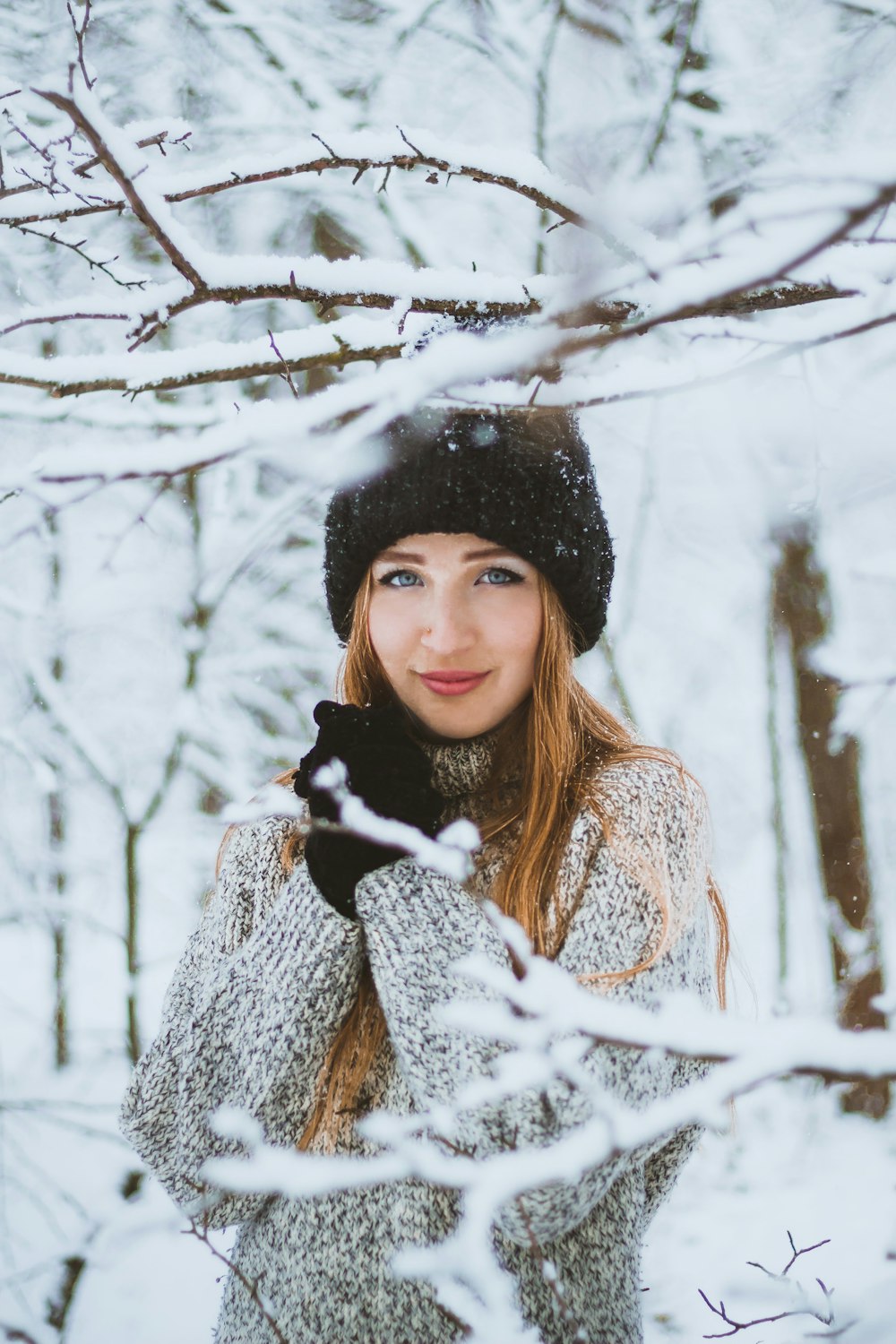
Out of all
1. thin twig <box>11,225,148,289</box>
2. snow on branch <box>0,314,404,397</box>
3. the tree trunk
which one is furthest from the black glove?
the tree trunk

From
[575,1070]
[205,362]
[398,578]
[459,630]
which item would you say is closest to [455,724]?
[459,630]

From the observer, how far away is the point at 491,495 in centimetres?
146

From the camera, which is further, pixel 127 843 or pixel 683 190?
pixel 127 843

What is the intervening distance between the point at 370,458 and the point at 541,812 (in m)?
0.79

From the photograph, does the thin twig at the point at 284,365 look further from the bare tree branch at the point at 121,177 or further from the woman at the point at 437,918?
the woman at the point at 437,918

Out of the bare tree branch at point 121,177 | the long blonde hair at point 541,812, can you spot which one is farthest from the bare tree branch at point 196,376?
the long blonde hair at point 541,812

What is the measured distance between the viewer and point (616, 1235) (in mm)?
1392

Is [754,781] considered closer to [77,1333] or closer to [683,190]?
[77,1333]

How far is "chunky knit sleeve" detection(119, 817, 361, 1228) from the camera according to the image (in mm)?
1339

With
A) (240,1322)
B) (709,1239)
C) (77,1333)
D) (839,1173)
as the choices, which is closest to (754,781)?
(839,1173)

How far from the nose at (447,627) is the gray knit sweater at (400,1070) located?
12.9 inches

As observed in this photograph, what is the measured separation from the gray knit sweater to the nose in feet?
1.07

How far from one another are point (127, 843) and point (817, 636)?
3.90 m

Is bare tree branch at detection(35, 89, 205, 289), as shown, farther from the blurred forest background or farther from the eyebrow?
the eyebrow
